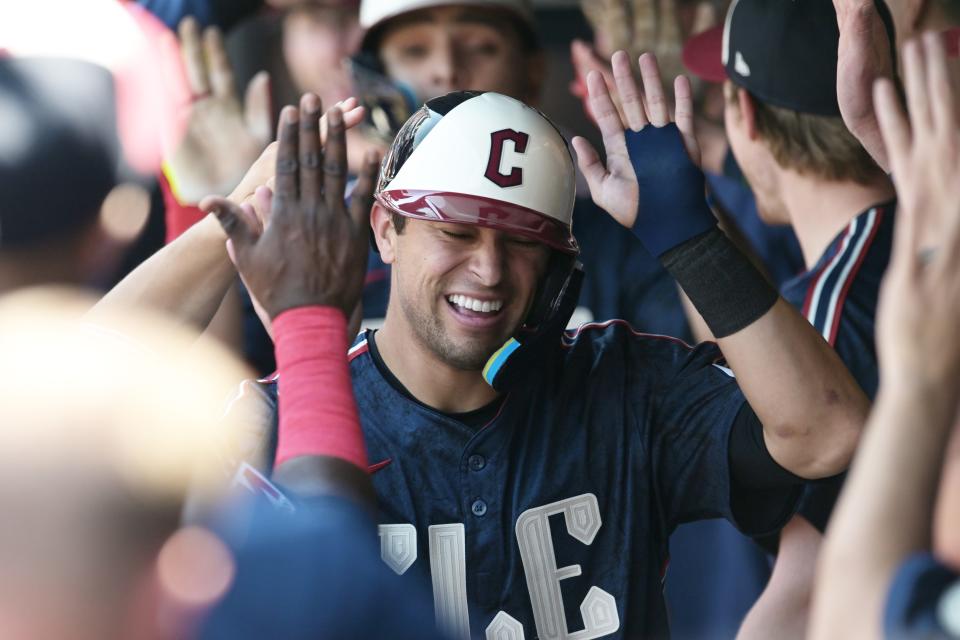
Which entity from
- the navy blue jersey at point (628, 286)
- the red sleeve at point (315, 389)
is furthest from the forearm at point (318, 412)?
the navy blue jersey at point (628, 286)

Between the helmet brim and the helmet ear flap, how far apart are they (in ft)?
0.25

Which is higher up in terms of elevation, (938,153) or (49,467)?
(938,153)

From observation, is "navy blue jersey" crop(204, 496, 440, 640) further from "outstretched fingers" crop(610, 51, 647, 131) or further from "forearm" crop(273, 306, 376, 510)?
"outstretched fingers" crop(610, 51, 647, 131)

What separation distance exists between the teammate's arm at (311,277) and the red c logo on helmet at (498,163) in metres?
0.28

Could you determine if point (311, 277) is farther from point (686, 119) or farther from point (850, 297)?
point (850, 297)

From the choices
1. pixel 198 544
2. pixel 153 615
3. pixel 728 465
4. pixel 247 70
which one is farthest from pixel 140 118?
pixel 247 70

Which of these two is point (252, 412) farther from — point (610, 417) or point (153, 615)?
point (153, 615)

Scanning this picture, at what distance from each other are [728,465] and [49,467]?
1343mm

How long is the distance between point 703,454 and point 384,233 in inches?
30.9

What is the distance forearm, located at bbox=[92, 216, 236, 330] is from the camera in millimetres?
2215

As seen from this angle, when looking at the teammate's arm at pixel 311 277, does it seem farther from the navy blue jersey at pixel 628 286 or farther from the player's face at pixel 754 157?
the navy blue jersey at pixel 628 286

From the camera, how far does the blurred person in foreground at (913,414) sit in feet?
4.03

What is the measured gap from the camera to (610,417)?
241cm

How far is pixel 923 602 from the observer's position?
117 cm
